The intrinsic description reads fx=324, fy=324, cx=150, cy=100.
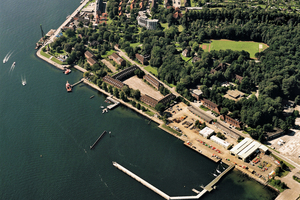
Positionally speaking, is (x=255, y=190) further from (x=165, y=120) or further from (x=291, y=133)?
(x=165, y=120)

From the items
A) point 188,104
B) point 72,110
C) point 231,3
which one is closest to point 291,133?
point 188,104

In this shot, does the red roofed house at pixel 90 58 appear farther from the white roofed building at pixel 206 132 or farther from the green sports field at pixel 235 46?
the white roofed building at pixel 206 132

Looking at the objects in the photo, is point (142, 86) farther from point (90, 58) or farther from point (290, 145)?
point (290, 145)

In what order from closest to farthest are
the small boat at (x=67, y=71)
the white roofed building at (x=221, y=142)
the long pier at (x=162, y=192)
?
the long pier at (x=162, y=192), the white roofed building at (x=221, y=142), the small boat at (x=67, y=71)

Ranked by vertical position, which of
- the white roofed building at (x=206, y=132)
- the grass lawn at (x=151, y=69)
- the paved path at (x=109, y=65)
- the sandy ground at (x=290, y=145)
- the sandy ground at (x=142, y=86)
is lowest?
the sandy ground at (x=290, y=145)

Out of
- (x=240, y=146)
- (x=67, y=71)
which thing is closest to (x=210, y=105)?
(x=240, y=146)

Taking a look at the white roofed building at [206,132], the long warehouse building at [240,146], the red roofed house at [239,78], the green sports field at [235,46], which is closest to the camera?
the long warehouse building at [240,146]

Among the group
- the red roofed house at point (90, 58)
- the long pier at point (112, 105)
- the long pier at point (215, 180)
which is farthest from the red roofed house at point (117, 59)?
the long pier at point (215, 180)

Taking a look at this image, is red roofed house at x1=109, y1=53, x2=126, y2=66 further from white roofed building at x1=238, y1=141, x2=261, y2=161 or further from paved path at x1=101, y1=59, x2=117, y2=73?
white roofed building at x1=238, y1=141, x2=261, y2=161
